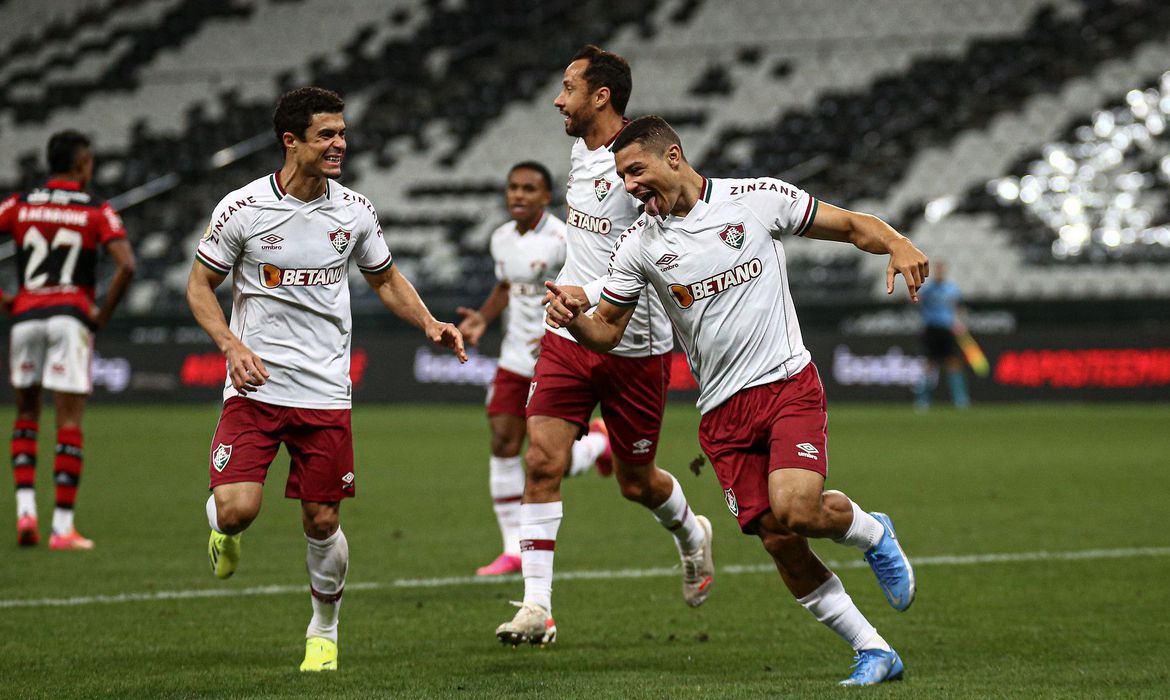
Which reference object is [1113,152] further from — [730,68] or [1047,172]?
[730,68]

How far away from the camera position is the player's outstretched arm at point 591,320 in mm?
5090

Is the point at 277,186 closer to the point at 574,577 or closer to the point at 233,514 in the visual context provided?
the point at 233,514

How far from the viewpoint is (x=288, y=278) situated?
5.59 m

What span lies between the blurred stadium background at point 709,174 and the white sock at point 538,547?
0.29 metres

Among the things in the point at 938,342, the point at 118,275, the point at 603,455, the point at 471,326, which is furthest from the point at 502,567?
the point at 938,342

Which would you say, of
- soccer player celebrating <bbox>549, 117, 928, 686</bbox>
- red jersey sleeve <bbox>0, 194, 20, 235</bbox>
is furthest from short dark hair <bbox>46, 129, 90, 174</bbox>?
soccer player celebrating <bbox>549, 117, 928, 686</bbox>

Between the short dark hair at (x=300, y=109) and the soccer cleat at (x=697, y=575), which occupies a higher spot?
the short dark hair at (x=300, y=109)

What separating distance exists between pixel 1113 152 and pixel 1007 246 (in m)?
3.07

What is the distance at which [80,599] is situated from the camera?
707 centimetres

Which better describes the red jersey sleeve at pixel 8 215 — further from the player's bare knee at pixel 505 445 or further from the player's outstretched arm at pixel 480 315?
the player's bare knee at pixel 505 445

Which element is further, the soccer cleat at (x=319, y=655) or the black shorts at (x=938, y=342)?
the black shorts at (x=938, y=342)

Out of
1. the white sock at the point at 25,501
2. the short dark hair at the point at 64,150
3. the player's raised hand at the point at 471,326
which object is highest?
the short dark hair at the point at 64,150

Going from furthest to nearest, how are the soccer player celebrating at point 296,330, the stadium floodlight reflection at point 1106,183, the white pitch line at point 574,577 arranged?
the stadium floodlight reflection at point 1106,183 → the white pitch line at point 574,577 → the soccer player celebrating at point 296,330

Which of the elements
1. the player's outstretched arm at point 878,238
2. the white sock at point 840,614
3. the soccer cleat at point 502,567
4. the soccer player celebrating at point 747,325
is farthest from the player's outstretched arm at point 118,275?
the white sock at point 840,614
